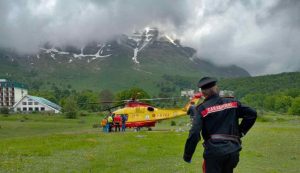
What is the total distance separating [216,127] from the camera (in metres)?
9.52

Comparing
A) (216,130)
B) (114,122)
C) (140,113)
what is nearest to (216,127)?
(216,130)

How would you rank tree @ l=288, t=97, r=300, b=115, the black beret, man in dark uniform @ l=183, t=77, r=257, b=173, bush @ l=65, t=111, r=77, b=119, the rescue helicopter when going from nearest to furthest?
1. man in dark uniform @ l=183, t=77, r=257, b=173
2. the black beret
3. the rescue helicopter
4. bush @ l=65, t=111, r=77, b=119
5. tree @ l=288, t=97, r=300, b=115

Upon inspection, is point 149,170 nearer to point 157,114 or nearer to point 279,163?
point 279,163

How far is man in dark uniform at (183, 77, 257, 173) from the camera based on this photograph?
939 centimetres

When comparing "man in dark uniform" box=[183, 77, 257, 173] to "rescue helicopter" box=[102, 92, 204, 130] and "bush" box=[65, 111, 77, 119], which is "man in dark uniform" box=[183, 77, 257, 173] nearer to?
"rescue helicopter" box=[102, 92, 204, 130]

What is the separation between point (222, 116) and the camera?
9.51 metres

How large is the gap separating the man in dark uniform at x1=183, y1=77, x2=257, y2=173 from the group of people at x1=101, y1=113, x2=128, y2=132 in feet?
133

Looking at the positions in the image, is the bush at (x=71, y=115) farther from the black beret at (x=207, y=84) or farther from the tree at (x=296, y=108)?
the black beret at (x=207, y=84)

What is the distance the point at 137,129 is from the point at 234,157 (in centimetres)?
4422

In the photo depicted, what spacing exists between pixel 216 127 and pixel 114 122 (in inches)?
1669

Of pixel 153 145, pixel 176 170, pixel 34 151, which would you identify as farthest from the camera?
pixel 153 145

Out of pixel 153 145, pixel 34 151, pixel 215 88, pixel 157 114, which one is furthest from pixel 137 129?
pixel 215 88

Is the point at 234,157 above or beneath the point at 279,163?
above

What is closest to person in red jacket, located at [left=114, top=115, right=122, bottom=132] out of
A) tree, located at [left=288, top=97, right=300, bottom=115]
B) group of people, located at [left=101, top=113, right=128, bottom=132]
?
group of people, located at [left=101, top=113, right=128, bottom=132]
